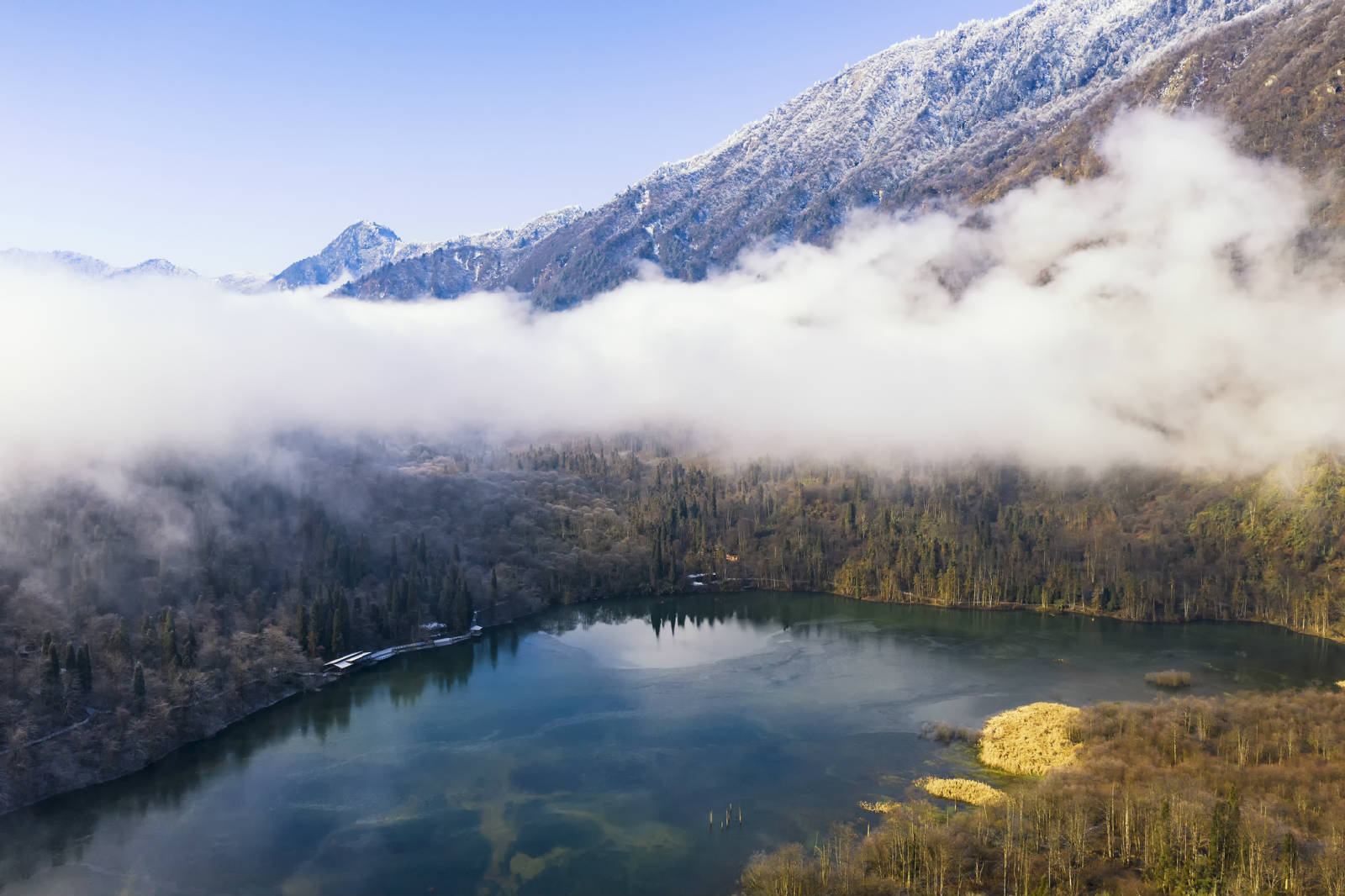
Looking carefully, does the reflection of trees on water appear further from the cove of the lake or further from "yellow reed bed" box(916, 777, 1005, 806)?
"yellow reed bed" box(916, 777, 1005, 806)

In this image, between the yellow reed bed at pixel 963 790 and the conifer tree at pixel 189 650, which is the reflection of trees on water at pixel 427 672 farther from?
the yellow reed bed at pixel 963 790

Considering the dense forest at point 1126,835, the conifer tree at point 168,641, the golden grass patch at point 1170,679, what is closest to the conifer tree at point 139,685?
the conifer tree at point 168,641

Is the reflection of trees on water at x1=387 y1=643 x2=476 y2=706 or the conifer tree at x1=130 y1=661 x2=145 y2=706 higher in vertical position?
the conifer tree at x1=130 y1=661 x2=145 y2=706

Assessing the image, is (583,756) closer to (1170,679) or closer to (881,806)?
(881,806)

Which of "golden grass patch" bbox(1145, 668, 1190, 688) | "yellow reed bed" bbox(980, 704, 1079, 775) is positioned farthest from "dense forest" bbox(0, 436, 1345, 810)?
"yellow reed bed" bbox(980, 704, 1079, 775)

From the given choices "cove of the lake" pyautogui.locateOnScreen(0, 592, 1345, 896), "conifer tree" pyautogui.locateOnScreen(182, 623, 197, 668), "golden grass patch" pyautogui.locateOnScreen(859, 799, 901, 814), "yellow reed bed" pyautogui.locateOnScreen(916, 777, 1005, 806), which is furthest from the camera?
"conifer tree" pyautogui.locateOnScreen(182, 623, 197, 668)

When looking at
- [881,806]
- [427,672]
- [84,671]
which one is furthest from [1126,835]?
[84,671]

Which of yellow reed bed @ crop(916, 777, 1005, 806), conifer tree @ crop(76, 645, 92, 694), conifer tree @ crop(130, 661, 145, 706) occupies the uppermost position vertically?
conifer tree @ crop(76, 645, 92, 694)
